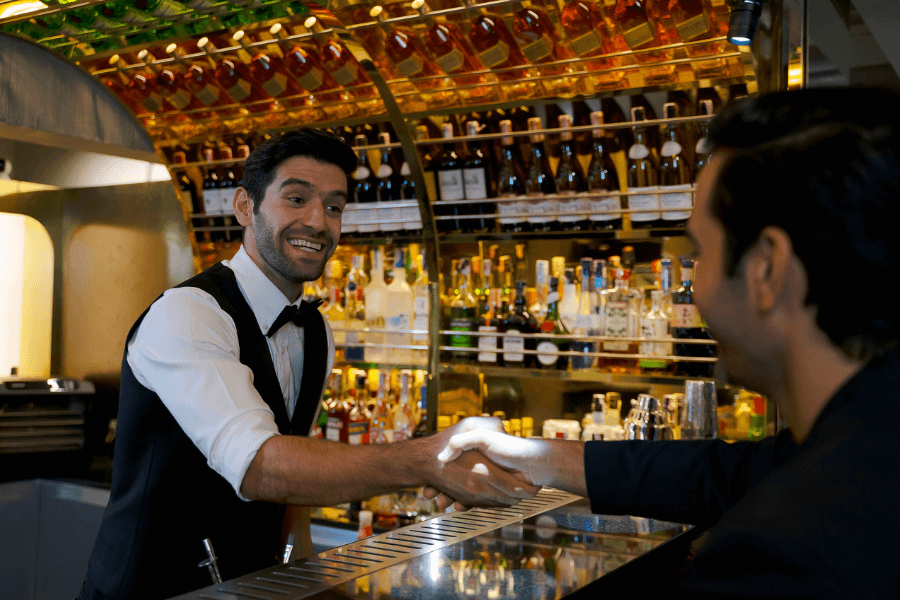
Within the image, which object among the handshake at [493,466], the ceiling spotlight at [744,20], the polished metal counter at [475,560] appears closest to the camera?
the polished metal counter at [475,560]

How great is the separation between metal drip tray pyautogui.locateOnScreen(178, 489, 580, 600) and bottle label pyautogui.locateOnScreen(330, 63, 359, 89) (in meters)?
1.94

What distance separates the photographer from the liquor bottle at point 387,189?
9.48ft

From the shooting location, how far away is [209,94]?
3166mm

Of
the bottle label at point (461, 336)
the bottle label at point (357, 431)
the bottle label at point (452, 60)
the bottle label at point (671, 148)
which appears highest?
the bottle label at point (452, 60)

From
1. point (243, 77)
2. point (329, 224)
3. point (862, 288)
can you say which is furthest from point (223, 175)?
point (862, 288)

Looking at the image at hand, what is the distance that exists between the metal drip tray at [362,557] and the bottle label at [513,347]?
1157 millimetres

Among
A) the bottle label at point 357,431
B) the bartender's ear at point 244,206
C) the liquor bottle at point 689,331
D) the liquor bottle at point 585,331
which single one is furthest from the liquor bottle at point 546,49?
the bottle label at point 357,431

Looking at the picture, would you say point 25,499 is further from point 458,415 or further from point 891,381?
point 891,381

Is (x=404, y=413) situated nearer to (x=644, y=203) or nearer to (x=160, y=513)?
(x=644, y=203)

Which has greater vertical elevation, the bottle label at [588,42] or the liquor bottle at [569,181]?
the bottle label at [588,42]

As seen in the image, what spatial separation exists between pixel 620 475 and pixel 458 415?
177 cm

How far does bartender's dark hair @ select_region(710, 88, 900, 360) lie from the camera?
24.9 inches

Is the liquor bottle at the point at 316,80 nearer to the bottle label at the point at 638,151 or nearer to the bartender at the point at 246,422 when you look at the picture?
the bottle label at the point at 638,151

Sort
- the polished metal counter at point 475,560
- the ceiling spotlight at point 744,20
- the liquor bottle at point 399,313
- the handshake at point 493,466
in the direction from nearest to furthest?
the polished metal counter at point 475,560, the handshake at point 493,466, the ceiling spotlight at point 744,20, the liquor bottle at point 399,313
